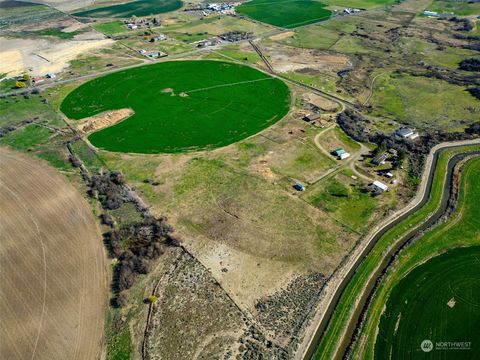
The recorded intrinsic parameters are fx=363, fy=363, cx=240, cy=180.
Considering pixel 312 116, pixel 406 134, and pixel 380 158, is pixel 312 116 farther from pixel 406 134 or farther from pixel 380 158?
pixel 380 158

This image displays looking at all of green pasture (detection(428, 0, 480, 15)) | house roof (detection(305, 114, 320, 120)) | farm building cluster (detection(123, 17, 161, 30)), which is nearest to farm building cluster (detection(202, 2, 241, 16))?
farm building cluster (detection(123, 17, 161, 30))

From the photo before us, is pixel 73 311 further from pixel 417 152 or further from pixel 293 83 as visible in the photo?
pixel 293 83

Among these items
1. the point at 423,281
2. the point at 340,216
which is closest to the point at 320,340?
the point at 423,281

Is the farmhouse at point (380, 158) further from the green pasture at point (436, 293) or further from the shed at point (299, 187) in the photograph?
the shed at point (299, 187)

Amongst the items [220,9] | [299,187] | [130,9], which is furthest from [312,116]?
[130,9]

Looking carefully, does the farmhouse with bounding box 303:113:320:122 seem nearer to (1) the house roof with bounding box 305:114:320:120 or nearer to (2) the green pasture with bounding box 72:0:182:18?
(1) the house roof with bounding box 305:114:320:120

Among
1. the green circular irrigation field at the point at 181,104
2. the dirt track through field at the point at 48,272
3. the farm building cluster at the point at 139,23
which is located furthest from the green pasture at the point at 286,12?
the dirt track through field at the point at 48,272
